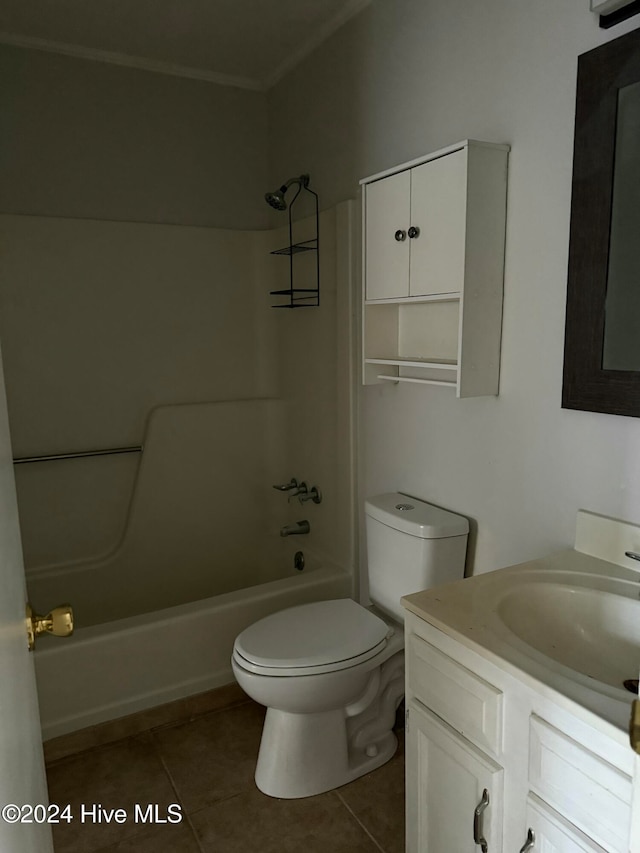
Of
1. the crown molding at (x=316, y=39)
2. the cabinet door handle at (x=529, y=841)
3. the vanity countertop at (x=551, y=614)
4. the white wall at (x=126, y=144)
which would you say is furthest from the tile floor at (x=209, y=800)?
the crown molding at (x=316, y=39)

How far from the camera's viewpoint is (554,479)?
5.14 feet

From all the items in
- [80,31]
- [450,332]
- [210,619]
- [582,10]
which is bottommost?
[210,619]

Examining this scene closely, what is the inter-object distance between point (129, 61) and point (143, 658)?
235 centimetres

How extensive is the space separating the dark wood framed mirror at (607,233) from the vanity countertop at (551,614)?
0.37 m

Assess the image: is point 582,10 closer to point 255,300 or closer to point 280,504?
point 255,300

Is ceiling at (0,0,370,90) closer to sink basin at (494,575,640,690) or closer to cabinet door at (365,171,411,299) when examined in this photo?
cabinet door at (365,171,411,299)

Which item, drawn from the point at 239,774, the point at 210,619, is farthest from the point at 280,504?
the point at 239,774

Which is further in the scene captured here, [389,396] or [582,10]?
[389,396]

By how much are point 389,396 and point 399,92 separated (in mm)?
992

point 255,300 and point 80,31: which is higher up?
point 80,31

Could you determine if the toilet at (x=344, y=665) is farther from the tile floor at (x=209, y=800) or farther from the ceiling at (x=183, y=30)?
the ceiling at (x=183, y=30)

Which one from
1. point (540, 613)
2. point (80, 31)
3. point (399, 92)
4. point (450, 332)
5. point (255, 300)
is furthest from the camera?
point (255, 300)

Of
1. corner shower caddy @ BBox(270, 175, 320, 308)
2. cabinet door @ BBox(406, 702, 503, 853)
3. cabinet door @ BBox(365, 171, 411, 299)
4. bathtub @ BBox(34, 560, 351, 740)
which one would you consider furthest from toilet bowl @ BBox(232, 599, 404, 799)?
corner shower caddy @ BBox(270, 175, 320, 308)

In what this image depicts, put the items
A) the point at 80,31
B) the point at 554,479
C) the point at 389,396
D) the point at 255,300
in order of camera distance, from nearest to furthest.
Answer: the point at 554,479 < the point at 389,396 < the point at 80,31 < the point at 255,300
